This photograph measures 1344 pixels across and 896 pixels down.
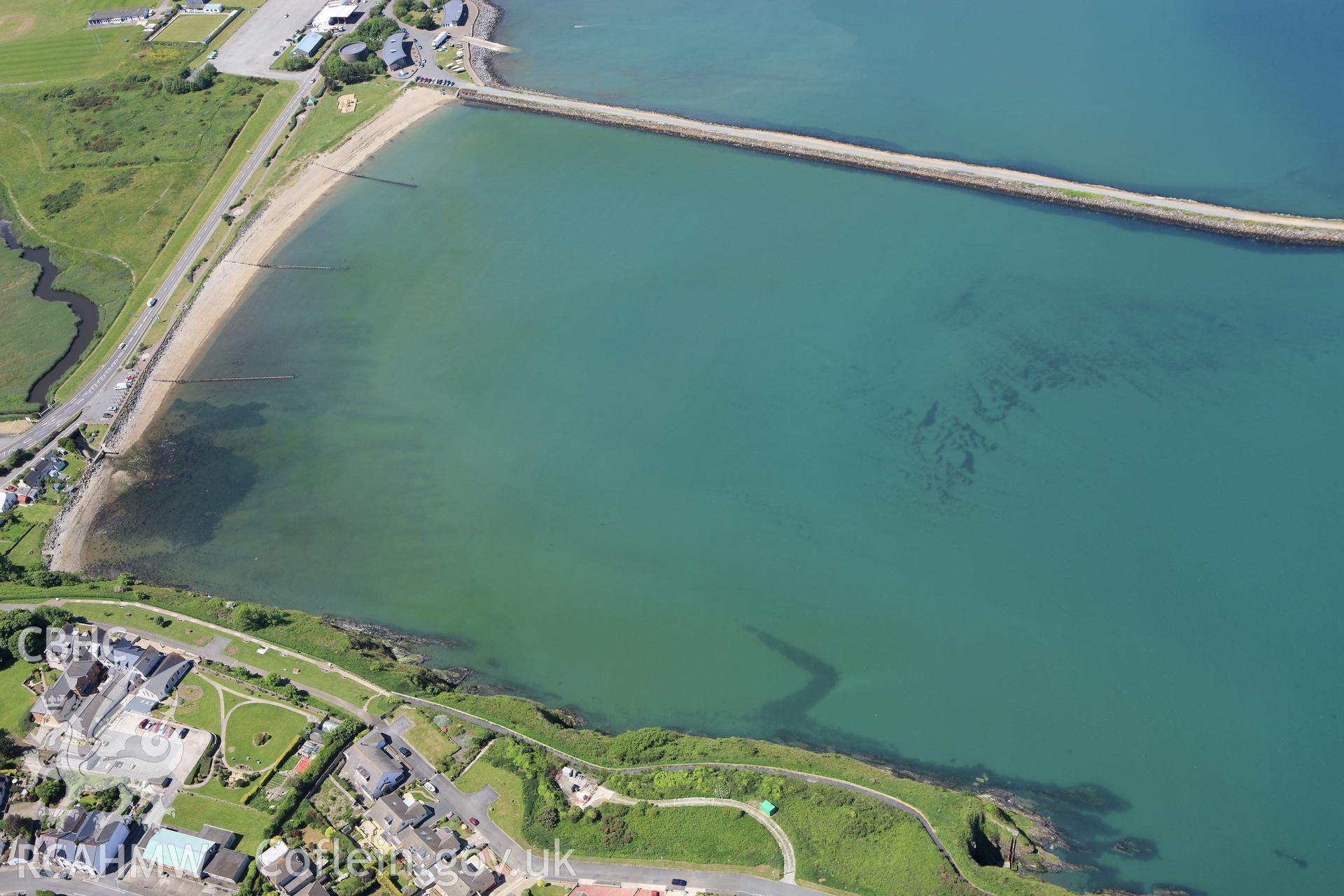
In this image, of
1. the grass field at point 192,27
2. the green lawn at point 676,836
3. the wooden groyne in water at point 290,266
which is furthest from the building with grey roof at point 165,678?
the grass field at point 192,27

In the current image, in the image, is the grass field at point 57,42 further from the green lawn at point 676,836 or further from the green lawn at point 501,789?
the green lawn at point 676,836

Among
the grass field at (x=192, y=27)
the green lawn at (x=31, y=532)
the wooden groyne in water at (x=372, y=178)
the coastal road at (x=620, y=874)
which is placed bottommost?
the coastal road at (x=620, y=874)

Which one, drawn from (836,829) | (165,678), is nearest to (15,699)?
(165,678)

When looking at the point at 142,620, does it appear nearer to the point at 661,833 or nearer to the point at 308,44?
the point at 661,833

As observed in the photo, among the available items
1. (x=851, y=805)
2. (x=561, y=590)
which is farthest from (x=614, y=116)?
(x=851, y=805)

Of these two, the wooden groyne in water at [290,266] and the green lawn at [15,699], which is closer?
the green lawn at [15,699]

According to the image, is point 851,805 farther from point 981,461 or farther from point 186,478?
point 186,478
